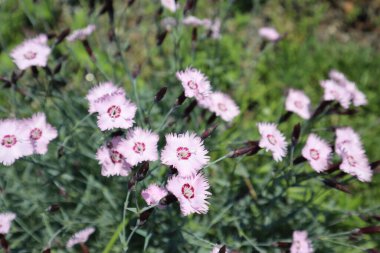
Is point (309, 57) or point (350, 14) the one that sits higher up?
point (350, 14)

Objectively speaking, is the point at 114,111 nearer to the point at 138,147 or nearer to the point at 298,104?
the point at 138,147

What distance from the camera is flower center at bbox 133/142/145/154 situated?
1.85 metres

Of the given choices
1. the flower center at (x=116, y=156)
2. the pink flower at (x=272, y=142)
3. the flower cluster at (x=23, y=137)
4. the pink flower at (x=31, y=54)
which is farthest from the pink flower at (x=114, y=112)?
the pink flower at (x=272, y=142)

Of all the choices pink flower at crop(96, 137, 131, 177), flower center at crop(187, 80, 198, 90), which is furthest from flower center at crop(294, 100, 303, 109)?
pink flower at crop(96, 137, 131, 177)

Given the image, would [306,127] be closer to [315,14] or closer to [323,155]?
[323,155]

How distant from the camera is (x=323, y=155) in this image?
7.22 feet

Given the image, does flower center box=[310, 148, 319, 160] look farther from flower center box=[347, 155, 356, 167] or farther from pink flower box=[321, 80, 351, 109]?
pink flower box=[321, 80, 351, 109]

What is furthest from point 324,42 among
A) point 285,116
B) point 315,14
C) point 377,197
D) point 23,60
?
point 23,60

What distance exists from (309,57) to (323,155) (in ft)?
7.04

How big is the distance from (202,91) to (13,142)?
97 cm

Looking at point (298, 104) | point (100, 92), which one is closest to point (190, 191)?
point (100, 92)

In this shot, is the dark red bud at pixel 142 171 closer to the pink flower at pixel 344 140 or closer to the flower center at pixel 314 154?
the flower center at pixel 314 154

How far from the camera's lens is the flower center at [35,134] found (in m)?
2.09

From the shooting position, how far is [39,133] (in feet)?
6.98
